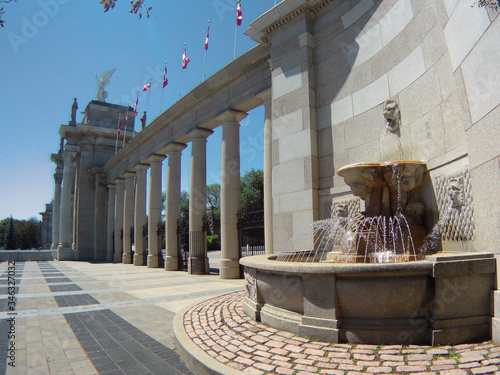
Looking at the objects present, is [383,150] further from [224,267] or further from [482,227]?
[224,267]

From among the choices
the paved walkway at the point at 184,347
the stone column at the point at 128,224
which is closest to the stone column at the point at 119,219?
the stone column at the point at 128,224

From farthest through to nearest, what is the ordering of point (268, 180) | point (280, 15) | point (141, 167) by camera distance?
point (141, 167), point (268, 180), point (280, 15)

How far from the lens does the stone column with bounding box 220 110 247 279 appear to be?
15.9 metres

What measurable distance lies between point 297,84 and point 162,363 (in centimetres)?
942

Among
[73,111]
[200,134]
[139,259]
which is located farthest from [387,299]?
[73,111]

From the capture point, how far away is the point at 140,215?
26.3 meters

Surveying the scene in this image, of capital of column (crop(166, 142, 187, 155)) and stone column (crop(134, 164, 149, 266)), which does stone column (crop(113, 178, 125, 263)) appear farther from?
capital of column (crop(166, 142, 187, 155))

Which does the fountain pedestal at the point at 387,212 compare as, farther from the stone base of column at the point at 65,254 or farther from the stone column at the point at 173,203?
the stone base of column at the point at 65,254

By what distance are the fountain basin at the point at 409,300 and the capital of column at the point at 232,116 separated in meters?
12.8

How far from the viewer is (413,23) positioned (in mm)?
8180

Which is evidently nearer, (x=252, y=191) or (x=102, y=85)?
(x=102, y=85)

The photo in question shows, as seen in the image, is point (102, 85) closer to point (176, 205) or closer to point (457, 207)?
point (176, 205)

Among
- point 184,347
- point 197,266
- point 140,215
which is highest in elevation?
point 140,215

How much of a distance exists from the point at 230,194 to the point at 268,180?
11.2 feet
